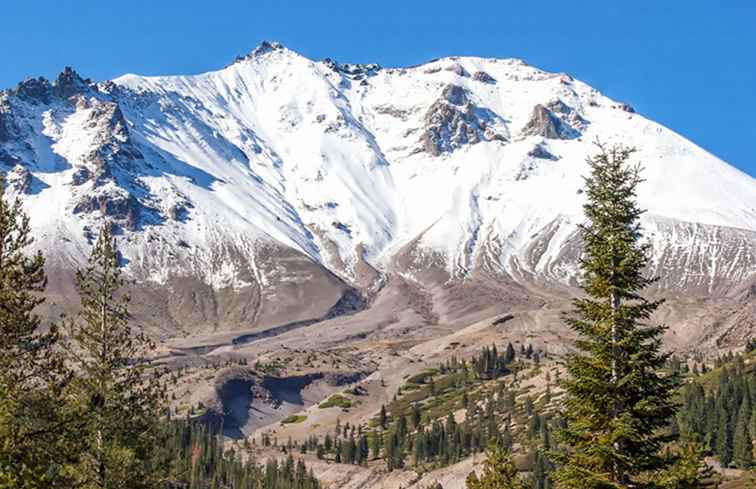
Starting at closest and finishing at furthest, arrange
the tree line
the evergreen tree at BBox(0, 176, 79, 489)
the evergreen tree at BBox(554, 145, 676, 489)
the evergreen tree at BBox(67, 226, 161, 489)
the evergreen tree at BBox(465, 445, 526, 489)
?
the tree line, the evergreen tree at BBox(0, 176, 79, 489), the evergreen tree at BBox(554, 145, 676, 489), the evergreen tree at BBox(67, 226, 161, 489), the evergreen tree at BBox(465, 445, 526, 489)

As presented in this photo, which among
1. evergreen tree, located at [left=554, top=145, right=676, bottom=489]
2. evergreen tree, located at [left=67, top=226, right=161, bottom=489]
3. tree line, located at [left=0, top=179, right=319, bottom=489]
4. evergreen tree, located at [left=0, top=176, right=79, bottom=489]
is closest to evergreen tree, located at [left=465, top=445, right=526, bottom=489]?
tree line, located at [left=0, top=179, right=319, bottom=489]

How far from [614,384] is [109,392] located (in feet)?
80.6

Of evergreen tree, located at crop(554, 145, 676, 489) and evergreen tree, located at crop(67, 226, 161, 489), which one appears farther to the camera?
evergreen tree, located at crop(67, 226, 161, 489)

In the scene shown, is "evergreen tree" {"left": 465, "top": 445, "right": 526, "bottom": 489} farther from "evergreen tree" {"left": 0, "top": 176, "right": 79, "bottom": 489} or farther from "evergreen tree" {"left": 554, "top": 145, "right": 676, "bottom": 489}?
"evergreen tree" {"left": 0, "top": 176, "right": 79, "bottom": 489}

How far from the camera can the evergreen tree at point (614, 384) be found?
36.1m

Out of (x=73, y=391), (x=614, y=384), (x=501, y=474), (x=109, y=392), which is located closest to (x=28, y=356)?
(x=73, y=391)

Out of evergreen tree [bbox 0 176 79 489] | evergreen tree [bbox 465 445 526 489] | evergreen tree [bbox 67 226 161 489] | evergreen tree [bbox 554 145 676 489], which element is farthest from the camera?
evergreen tree [bbox 465 445 526 489]

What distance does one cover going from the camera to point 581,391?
37.2 m

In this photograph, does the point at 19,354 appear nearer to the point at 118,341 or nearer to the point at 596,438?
the point at 118,341

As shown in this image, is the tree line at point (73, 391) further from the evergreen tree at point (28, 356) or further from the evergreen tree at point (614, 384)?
the evergreen tree at point (614, 384)

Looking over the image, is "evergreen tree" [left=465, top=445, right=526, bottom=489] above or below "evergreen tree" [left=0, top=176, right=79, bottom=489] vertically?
below

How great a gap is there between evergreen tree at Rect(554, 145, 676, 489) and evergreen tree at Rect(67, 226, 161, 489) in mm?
20843

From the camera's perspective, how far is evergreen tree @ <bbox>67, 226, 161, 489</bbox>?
4447 cm

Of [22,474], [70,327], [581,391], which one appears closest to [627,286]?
[581,391]
